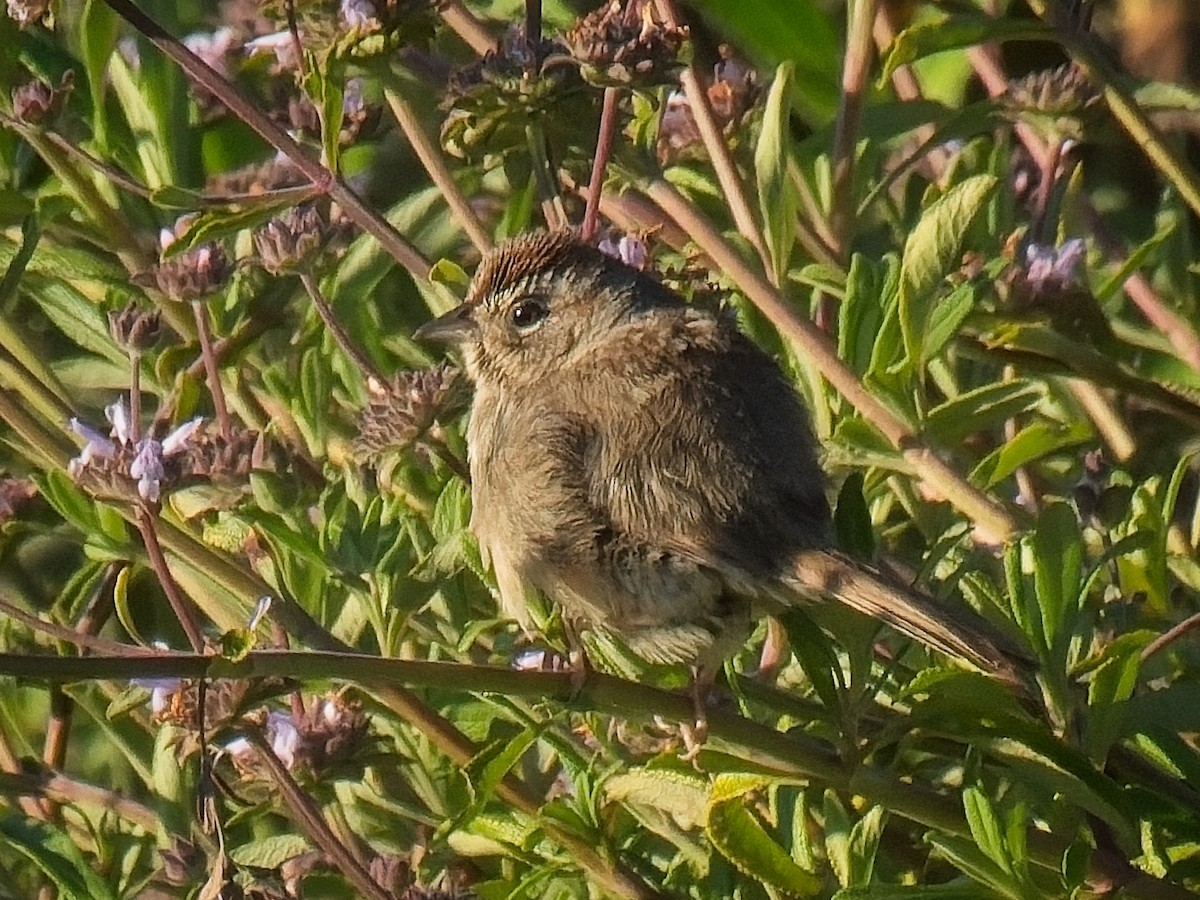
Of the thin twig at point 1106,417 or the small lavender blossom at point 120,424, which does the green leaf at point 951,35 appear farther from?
the small lavender blossom at point 120,424

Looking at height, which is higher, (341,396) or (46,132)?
(46,132)

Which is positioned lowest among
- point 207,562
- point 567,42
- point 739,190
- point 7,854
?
point 7,854

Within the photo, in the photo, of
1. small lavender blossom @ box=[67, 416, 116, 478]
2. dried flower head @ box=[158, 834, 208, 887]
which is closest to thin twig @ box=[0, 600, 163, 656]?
small lavender blossom @ box=[67, 416, 116, 478]

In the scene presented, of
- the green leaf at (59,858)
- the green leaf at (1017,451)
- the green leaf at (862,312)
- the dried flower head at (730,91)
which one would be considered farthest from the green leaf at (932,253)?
the green leaf at (59,858)

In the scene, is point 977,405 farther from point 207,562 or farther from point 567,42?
point 207,562

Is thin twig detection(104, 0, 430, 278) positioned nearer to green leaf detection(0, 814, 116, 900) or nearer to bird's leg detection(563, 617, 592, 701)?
bird's leg detection(563, 617, 592, 701)

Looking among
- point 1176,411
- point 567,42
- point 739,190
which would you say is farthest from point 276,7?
point 1176,411
